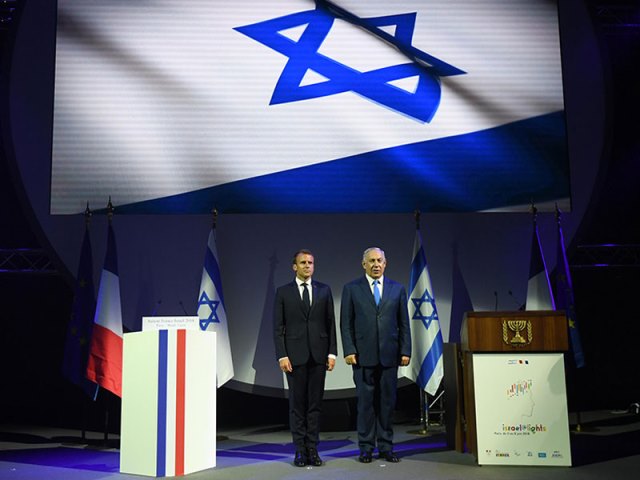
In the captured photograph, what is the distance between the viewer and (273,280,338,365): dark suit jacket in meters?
4.04

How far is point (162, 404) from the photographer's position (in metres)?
3.63

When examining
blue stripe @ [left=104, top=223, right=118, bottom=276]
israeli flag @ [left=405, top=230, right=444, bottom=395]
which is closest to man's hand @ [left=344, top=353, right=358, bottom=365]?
israeli flag @ [left=405, top=230, right=444, bottom=395]

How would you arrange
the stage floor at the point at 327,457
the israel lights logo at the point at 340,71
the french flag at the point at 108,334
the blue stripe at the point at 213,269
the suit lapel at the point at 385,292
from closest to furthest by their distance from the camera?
the stage floor at the point at 327,457 → the suit lapel at the point at 385,292 → the french flag at the point at 108,334 → the blue stripe at the point at 213,269 → the israel lights logo at the point at 340,71

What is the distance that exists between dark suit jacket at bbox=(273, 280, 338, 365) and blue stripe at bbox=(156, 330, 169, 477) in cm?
71

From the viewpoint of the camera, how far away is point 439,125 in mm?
5660

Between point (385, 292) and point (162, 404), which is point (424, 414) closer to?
point (385, 292)

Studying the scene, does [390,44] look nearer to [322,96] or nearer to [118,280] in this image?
[322,96]

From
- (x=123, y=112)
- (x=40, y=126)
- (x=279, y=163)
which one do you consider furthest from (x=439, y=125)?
(x=40, y=126)

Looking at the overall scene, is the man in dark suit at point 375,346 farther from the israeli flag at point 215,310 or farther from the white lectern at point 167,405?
the israeli flag at point 215,310

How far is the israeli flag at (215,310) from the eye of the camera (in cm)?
512

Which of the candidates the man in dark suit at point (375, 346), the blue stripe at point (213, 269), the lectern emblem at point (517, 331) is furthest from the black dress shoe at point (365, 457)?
the blue stripe at point (213, 269)

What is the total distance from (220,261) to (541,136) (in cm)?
298

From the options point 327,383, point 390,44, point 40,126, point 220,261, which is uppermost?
point 390,44

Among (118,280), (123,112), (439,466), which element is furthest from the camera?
(123,112)
